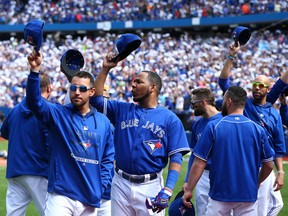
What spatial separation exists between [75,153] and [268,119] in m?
2.95

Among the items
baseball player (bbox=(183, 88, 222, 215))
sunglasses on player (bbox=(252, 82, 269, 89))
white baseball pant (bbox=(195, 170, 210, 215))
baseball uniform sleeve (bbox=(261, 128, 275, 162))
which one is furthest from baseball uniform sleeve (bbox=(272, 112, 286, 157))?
baseball uniform sleeve (bbox=(261, 128, 275, 162))

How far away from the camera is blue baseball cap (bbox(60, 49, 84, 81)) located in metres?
6.31

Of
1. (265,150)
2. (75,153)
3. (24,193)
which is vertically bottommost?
(24,193)

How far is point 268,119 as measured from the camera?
7.72 m

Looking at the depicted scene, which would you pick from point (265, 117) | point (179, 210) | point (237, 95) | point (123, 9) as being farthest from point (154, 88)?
point (123, 9)

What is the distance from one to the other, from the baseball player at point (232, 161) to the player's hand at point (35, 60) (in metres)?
1.72

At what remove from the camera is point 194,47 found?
110ft

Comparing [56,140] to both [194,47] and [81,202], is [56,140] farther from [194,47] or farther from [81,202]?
[194,47]

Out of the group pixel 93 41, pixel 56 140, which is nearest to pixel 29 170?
pixel 56 140

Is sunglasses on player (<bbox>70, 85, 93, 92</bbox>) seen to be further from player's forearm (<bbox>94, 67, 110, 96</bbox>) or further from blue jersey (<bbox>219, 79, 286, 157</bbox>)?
blue jersey (<bbox>219, 79, 286, 157</bbox>)

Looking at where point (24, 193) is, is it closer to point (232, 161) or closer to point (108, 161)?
point (108, 161)

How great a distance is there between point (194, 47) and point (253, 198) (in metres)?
27.8

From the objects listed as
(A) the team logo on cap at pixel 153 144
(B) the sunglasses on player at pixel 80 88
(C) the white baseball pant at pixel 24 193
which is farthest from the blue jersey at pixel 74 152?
(C) the white baseball pant at pixel 24 193

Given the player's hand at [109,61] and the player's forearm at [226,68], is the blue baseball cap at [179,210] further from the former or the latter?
the player's forearm at [226,68]
